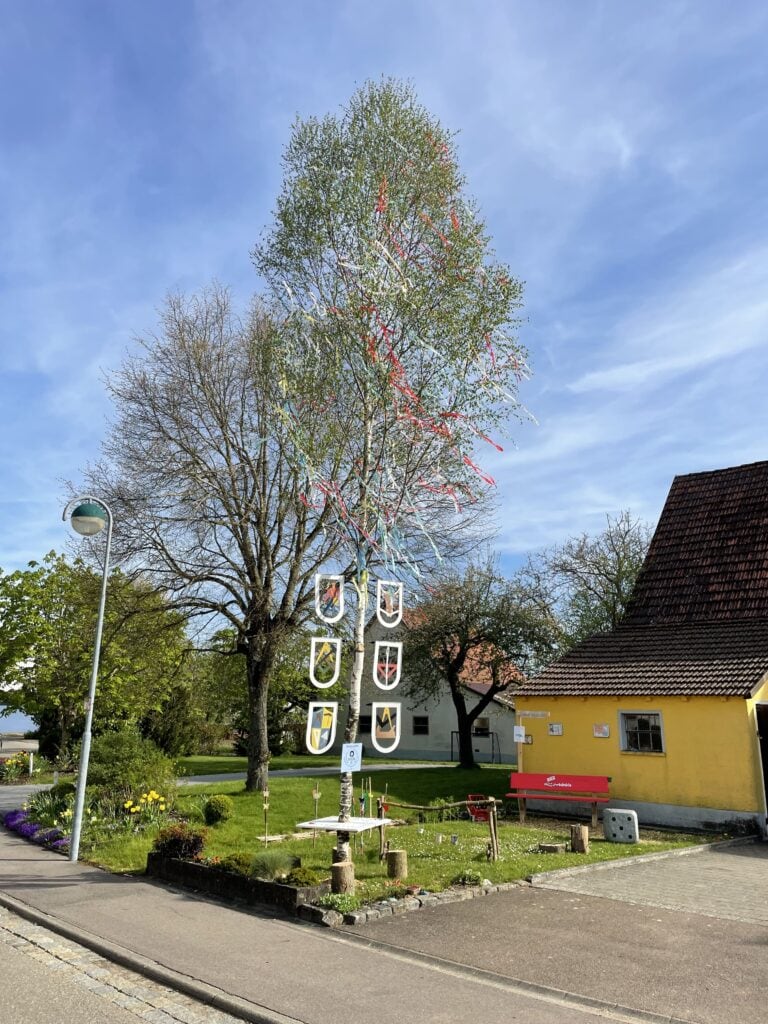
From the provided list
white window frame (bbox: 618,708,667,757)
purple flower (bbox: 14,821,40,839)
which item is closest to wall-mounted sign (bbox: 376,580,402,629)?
white window frame (bbox: 618,708,667,757)

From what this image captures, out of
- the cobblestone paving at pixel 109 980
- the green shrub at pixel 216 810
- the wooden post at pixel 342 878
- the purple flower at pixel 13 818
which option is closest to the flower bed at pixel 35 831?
the purple flower at pixel 13 818

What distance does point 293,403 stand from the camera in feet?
47.9

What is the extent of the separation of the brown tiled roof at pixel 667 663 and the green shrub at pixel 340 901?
1012cm

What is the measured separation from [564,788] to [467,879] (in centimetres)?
699

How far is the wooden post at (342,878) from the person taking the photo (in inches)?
382

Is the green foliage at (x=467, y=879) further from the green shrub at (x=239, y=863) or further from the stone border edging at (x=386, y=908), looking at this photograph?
the green shrub at (x=239, y=863)

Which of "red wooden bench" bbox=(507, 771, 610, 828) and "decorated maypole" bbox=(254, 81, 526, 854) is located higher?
"decorated maypole" bbox=(254, 81, 526, 854)

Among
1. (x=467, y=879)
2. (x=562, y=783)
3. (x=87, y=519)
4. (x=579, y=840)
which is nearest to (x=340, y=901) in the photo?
(x=467, y=879)

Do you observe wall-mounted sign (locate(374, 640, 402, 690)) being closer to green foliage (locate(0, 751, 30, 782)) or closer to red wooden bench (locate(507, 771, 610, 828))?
red wooden bench (locate(507, 771, 610, 828))

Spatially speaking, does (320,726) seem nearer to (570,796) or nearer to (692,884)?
(692,884)

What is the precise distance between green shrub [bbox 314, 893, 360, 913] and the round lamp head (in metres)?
7.18

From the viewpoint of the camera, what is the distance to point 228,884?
33.9 feet

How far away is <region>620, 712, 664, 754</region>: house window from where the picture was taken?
17530mm

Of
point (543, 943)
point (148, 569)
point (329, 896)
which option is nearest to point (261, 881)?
point (329, 896)
